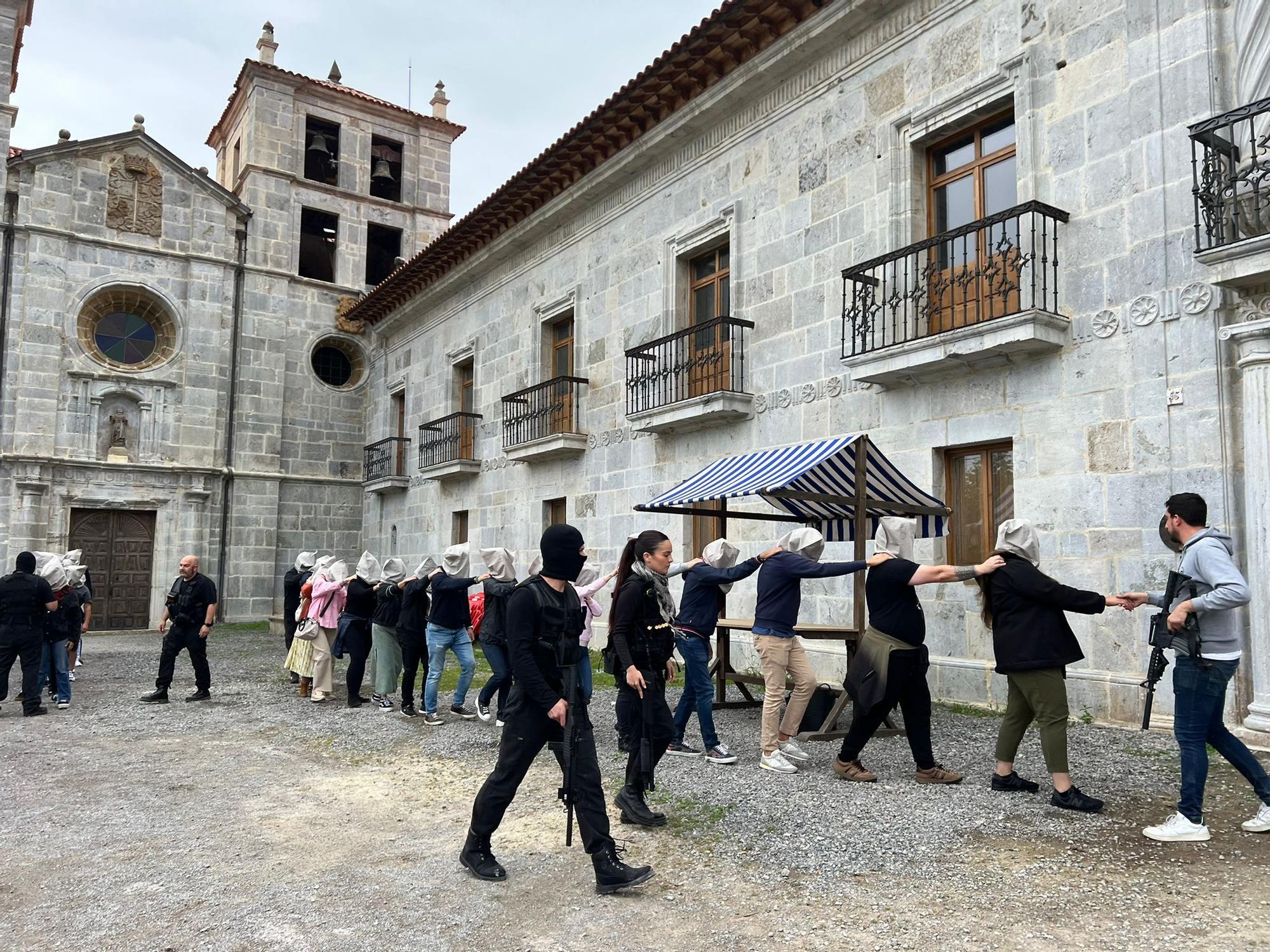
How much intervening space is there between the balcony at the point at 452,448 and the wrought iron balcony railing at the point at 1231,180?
12790 mm

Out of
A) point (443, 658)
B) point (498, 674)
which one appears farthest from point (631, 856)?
point (443, 658)

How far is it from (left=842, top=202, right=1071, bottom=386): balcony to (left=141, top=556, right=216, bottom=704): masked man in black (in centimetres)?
710

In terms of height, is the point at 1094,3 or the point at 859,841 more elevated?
the point at 1094,3

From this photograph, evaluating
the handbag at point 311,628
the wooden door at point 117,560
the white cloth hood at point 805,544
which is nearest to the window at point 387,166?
the wooden door at point 117,560

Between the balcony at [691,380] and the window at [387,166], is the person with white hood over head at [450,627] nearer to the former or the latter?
the balcony at [691,380]

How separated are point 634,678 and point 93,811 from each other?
335 cm

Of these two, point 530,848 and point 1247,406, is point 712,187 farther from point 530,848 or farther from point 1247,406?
point 530,848

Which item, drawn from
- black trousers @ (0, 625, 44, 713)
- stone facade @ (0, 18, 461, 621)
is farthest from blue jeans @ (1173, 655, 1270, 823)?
stone facade @ (0, 18, 461, 621)

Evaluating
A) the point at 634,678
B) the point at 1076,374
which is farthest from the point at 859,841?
the point at 1076,374

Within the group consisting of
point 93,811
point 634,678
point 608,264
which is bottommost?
point 93,811

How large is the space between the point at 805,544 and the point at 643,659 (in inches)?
71.3

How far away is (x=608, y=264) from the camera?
1435cm

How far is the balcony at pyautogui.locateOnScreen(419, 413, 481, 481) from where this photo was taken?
1755cm

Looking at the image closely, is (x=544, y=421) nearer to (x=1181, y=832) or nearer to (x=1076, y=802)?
(x=1076, y=802)
